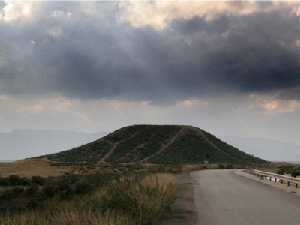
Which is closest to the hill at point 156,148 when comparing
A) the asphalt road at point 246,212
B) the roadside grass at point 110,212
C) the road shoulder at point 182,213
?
the road shoulder at point 182,213

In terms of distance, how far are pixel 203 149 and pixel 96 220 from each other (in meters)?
143

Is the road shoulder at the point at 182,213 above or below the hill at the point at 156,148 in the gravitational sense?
below

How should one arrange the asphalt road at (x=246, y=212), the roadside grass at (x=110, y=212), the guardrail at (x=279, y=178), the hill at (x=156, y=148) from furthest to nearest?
the hill at (x=156, y=148)
the guardrail at (x=279, y=178)
the asphalt road at (x=246, y=212)
the roadside grass at (x=110, y=212)

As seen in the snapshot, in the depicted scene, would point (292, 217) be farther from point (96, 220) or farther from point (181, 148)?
point (181, 148)

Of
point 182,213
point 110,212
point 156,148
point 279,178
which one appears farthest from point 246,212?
point 156,148

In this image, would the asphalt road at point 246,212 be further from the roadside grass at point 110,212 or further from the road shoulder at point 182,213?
the roadside grass at point 110,212

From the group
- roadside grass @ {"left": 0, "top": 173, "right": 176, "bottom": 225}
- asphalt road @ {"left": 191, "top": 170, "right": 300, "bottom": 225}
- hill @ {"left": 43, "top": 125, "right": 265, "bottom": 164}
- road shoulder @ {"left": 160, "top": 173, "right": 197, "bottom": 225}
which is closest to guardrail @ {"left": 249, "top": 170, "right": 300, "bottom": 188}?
asphalt road @ {"left": 191, "top": 170, "right": 300, "bottom": 225}

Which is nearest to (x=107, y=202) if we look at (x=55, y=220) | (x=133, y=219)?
(x=133, y=219)

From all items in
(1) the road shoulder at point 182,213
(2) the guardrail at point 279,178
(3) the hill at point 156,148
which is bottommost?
(1) the road shoulder at point 182,213

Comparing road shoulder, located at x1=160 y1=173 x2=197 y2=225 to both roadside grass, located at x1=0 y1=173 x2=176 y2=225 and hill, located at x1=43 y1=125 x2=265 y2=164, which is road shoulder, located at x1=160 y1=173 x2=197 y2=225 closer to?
roadside grass, located at x1=0 y1=173 x2=176 y2=225

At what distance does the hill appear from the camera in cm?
14062

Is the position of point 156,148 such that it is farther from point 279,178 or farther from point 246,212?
point 246,212

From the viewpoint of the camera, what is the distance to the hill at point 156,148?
461ft

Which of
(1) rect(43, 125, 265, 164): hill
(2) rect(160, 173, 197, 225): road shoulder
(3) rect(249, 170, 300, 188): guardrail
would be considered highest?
(1) rect(43, 125, 265, 164): hill
